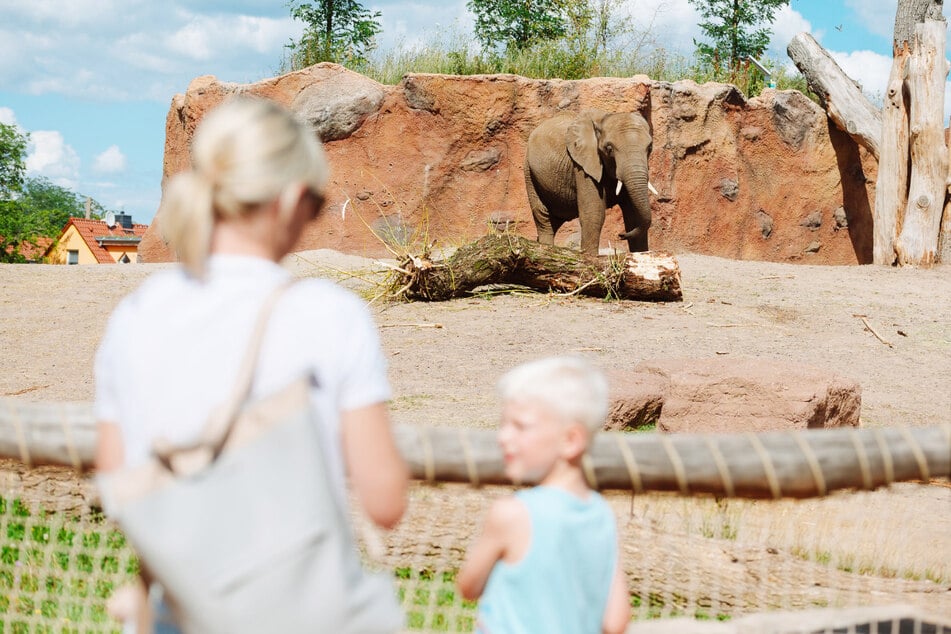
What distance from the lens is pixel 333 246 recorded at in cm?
1410

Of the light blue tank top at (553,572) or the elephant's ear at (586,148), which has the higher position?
the elephant's ear at (586,148)

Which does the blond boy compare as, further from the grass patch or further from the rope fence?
the grass patch

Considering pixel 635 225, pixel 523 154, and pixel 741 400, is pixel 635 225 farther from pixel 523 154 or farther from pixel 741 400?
pixel 741 400

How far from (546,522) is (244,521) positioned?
0.62 m

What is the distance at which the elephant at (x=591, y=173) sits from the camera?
10.0 meters

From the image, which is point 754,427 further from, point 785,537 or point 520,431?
point 520,431

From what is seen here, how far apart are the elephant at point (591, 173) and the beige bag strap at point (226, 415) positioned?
8371 millimetres

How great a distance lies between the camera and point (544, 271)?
31.0 feet

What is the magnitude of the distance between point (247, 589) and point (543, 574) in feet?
2.00

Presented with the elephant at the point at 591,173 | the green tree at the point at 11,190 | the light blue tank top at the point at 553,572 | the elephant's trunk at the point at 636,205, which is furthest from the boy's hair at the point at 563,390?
the green tree at the point at 11,190

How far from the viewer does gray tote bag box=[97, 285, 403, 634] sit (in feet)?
4.36

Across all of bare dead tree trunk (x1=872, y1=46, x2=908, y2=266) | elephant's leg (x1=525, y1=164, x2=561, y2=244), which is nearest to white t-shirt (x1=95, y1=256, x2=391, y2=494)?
elephant's leg (x1=525, y1=164, x2=561, y2=244)

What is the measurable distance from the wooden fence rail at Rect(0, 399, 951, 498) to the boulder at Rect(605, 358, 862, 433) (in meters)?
3.28

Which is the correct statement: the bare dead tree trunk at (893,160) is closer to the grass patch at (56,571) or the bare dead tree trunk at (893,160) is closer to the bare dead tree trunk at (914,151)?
the bare dead tree trunk at (914,151)
